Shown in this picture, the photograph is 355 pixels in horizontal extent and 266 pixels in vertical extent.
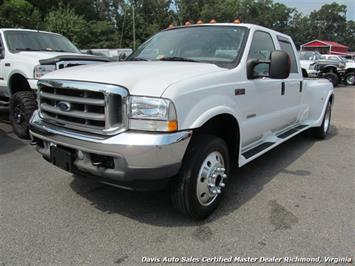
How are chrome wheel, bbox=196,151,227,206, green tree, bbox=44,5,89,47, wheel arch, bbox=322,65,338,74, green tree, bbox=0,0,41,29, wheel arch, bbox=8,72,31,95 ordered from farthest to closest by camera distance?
green tree, bbox=44,5,89,47 → green tree, bbox=0,0,41,29 → wheel arch, bbox=322,65,338,74 → wheel arch, bbox=8,72,31,95 → chrome wheel, bbox=196,151,227,206

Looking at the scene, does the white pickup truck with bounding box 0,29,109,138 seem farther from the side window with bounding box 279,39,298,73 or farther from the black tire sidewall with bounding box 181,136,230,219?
the black tire sidewall with bounding box 181,136,230,219

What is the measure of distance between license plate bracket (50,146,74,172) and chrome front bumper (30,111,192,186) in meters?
0.07

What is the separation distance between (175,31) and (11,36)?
13.6 feet

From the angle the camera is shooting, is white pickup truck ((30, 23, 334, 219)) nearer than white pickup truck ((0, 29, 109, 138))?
Yes

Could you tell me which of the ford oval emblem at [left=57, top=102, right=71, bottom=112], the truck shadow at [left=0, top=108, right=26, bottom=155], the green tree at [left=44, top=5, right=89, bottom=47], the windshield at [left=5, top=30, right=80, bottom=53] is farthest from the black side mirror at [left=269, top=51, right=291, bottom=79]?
the green tree at [left=44, top=5, right=89, bottom=47]

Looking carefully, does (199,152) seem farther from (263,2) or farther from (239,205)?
(263,2)

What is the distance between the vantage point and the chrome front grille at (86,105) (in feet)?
9.20

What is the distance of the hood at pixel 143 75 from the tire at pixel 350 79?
68.9 ft

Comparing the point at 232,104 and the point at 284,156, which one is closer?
the point at 232,104

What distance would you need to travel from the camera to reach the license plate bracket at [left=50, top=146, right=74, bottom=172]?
3037 mm

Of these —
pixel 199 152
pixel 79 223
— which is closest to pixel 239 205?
pixel 199 152

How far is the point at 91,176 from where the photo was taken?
300 cm

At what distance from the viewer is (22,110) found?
5.89 meters

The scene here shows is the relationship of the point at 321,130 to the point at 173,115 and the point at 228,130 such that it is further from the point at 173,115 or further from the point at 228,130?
the point at 173,115
